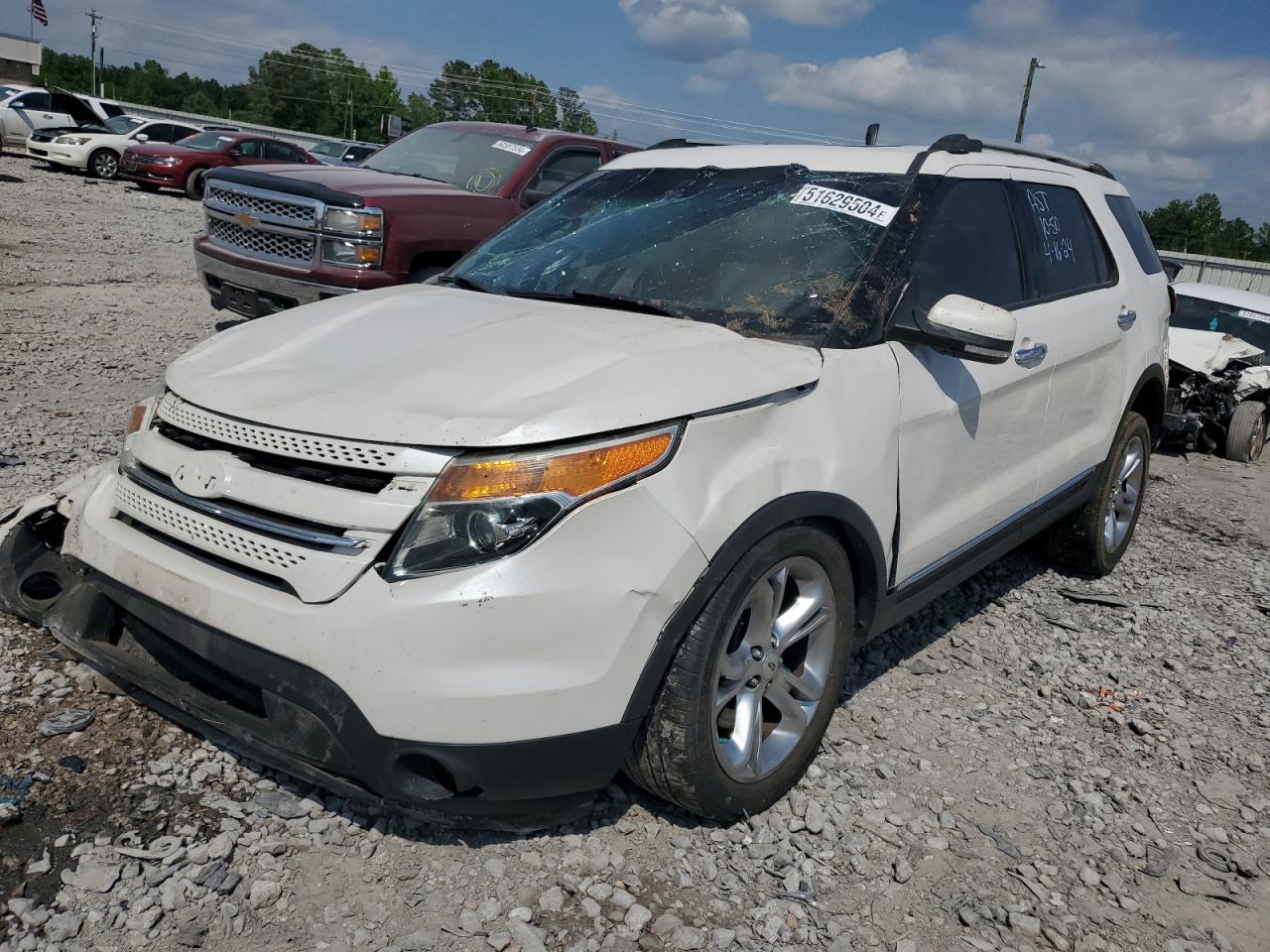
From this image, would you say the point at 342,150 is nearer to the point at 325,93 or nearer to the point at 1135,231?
the point at 1135,231

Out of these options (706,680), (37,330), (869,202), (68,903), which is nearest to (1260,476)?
(869,202)

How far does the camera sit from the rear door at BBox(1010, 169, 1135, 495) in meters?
3.98

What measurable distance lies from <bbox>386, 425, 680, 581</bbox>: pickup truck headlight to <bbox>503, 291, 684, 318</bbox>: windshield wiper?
1.01 m

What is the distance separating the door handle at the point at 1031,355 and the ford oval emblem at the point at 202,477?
103 inches

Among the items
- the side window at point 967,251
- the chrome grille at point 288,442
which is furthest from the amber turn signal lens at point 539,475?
the side window at point 967,251

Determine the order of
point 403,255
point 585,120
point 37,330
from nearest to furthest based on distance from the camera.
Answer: point 403,255 < point 37,330 < point 585,120

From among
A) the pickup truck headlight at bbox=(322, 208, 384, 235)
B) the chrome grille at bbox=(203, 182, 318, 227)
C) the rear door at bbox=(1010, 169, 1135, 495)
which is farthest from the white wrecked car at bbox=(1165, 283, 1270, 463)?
the chrome grille at bbox=(203, 182, 318, 227)

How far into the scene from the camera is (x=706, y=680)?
8.19ft

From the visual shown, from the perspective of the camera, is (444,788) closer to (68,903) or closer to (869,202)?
(68,903)

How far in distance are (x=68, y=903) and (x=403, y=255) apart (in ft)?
17.2

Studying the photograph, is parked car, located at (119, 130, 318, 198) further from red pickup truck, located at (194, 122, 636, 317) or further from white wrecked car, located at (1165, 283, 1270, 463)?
white wrecked car, located at (1165, 283, 1270, 463)

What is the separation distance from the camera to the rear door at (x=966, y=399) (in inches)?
124

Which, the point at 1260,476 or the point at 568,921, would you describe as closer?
the point at 568,921

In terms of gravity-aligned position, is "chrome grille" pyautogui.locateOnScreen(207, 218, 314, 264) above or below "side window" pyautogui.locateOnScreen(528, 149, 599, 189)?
below
